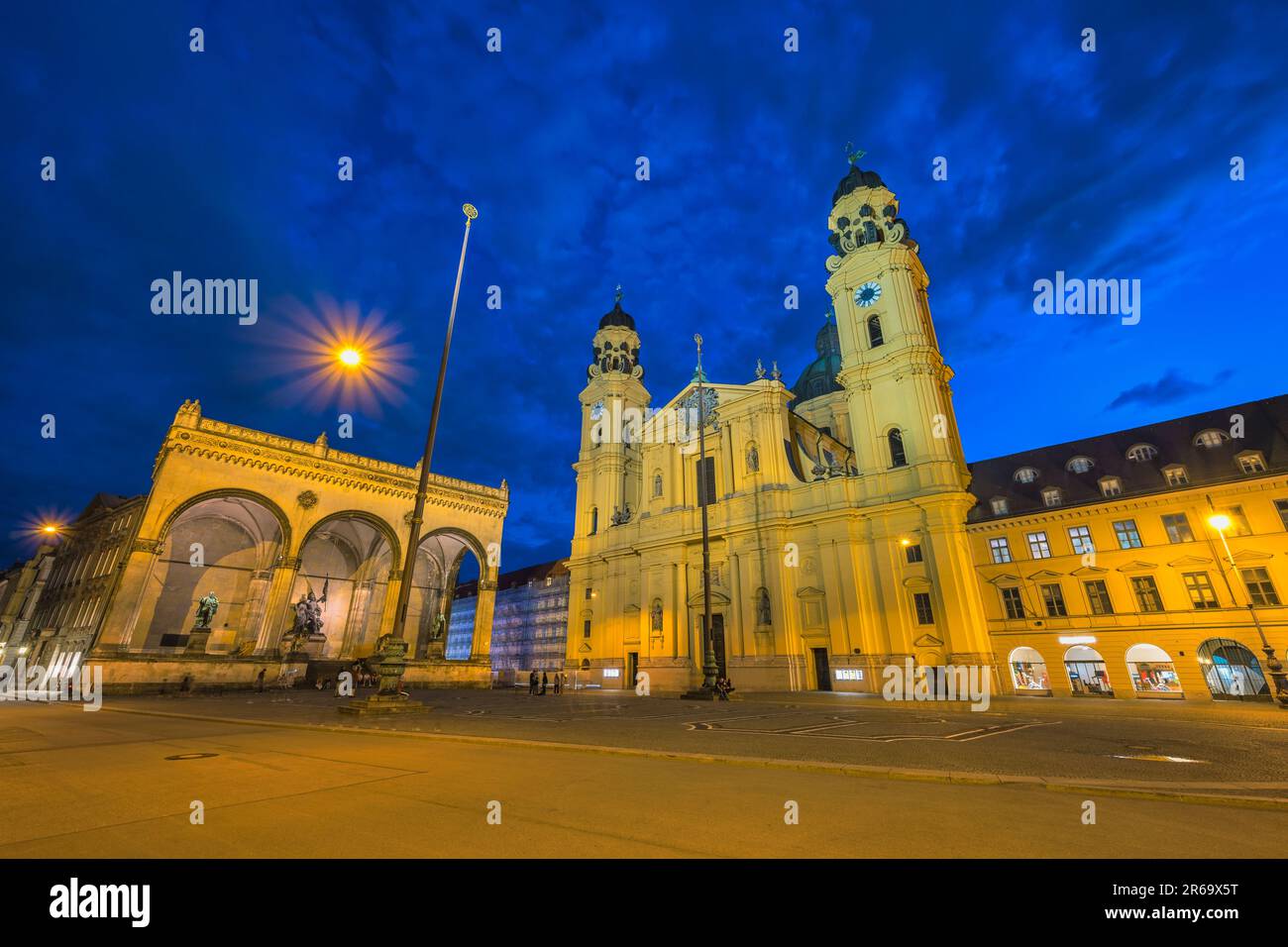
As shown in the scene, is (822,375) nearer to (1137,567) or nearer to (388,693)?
Result: (1137,567)

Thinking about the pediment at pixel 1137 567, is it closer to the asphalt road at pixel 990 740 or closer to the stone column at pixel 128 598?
the asphalt road at pixel 990 740

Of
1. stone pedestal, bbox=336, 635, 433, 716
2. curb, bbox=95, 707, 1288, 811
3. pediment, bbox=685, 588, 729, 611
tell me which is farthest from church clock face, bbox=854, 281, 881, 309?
curb, bbox=95, 707, 1288, 811

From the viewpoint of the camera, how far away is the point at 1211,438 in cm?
3047

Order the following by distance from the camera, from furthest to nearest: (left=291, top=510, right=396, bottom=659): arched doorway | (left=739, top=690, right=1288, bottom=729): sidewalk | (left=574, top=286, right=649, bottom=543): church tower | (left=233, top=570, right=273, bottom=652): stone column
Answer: (left=574, top=286, right=649, bottom=543): church tower < (left=291, top=510, right=396, bottom=659): arched doorway < (left=233, top=570, right=273, bottom=652): stone column < (left=739, top=690, right=1288, bottom=729): sidewalk

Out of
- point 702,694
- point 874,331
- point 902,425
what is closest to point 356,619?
point 702,694

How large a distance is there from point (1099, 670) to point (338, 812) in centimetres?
3831

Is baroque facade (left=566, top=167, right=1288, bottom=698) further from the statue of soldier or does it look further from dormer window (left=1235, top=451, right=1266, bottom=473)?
the statue of soldier

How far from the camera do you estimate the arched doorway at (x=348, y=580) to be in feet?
127

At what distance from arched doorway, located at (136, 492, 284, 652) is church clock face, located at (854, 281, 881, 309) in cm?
3836

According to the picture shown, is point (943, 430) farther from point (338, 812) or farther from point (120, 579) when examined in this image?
point (120, 579)

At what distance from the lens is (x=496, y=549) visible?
132 ft

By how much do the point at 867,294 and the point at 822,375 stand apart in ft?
46.6

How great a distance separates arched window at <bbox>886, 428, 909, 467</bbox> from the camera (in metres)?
29.7
